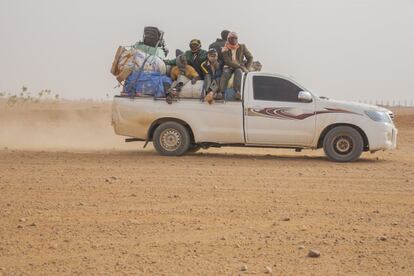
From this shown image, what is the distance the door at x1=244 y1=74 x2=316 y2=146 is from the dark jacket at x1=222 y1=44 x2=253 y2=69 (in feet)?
1.36

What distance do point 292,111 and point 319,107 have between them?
0.54m

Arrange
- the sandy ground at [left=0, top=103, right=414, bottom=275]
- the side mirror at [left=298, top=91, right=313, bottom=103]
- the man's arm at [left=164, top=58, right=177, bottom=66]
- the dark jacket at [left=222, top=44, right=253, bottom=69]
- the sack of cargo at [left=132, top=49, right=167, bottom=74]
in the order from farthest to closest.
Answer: the man's arm at [left=164, top=58, right=177, bottom=66] < the sack of cargo at [left=132, top=49, right=167, bottom=74] < the dark jacket at [left=222, top=44, right=253, bottom=69] < the side mirror at [left=298, top=91, right=313, bottom=103] < the sandy ground at [left=0, top=103, right=414, bottom=275]

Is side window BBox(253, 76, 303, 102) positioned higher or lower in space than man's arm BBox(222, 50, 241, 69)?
lower

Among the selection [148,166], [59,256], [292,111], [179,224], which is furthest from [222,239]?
[292,111]

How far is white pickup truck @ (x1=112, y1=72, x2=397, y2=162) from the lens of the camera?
14.7 metres

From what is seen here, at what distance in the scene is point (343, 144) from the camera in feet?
48.4

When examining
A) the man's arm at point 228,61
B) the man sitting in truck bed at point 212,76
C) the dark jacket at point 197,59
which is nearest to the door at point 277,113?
the man's arm at point 228,61

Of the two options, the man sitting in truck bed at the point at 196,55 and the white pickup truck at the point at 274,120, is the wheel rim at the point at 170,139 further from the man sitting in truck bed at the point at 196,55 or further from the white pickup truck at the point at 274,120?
the man sitting in truck bed at the point at 196,55

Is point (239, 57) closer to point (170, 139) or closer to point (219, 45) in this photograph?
point (219, 45)

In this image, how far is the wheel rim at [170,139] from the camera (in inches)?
600

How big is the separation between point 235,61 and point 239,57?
184mm

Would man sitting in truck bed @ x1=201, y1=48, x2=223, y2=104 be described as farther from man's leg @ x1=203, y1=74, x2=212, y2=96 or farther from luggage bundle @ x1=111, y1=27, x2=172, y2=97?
luggage bundle @ x1=111, y1=27, x2=172, y2=97

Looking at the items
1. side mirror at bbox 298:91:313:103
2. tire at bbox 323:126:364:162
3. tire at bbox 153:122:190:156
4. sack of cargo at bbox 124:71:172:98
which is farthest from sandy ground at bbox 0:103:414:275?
sack of cargo at bbox 124:71:172:98

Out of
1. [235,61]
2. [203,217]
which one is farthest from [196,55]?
[203,217]
